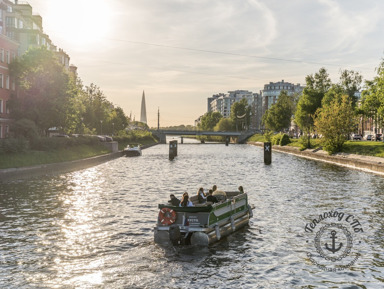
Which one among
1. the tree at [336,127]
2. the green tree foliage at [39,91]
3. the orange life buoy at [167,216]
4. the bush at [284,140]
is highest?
the green tree foliage at [39,91]

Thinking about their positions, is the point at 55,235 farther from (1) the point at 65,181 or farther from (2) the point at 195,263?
(1) the point at 65,181

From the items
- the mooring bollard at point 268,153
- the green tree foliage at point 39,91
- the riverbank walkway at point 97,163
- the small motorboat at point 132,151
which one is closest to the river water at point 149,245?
the riverbank walkway at point 97,163

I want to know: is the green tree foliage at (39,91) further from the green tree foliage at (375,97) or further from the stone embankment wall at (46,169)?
the green tree foliage at (375,97)

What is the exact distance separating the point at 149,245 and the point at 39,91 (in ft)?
195

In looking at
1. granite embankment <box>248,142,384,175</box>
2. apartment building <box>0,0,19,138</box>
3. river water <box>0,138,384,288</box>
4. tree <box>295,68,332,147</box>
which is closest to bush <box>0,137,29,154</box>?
river water <box>0,138,384,288</box>

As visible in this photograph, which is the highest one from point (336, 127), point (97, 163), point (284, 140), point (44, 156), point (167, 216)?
point (336, 127)

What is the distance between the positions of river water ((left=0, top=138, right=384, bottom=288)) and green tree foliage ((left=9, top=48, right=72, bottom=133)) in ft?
118

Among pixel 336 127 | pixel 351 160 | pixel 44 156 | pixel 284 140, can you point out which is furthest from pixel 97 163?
pixel 284 140

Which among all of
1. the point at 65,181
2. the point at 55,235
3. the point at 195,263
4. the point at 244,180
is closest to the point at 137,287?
the point at 195,263

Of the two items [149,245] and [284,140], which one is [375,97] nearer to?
[284,140]

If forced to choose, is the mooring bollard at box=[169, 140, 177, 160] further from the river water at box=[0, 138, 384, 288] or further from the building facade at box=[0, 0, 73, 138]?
the river water at box=[0, 138, 384, 288]

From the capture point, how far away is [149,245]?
787 inches

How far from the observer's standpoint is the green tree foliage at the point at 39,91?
71.8 meters

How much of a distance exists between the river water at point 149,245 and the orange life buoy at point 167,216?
122 centimetres
